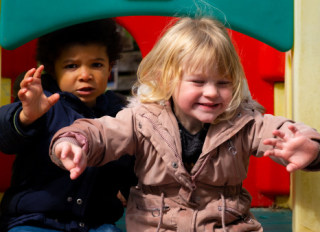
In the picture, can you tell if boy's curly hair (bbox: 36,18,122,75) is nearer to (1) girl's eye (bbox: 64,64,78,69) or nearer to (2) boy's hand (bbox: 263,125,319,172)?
(1) girl's eye (bbox: 64,64,78,69)

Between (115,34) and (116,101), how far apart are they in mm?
287

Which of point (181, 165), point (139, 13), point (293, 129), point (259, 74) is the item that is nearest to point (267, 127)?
point (293, 129)

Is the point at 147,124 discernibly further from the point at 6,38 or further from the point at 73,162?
the point at 6,38

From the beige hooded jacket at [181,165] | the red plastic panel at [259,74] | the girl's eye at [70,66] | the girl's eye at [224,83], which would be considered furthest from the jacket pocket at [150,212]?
the red plastic panel at [259,74]

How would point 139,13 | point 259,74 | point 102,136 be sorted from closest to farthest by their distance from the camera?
point 102,136
point 139,13
point 259,74

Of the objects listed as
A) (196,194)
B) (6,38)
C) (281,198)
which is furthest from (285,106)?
(6,38)

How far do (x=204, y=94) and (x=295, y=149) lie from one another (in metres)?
0.32

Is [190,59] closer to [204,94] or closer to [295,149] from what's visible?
[204,94]

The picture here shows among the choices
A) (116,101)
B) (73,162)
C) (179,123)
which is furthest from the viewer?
(116,101)

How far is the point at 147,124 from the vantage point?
1.70 m

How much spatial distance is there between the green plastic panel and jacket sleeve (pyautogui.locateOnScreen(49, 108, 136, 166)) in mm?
372

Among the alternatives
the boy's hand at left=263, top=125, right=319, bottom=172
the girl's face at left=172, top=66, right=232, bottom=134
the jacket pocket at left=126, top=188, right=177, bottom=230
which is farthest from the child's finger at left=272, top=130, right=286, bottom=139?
the jacket pocket at left=126, top=188, right=177, bottom=230

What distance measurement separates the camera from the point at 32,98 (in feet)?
5.35

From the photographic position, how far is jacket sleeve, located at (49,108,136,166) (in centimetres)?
152
